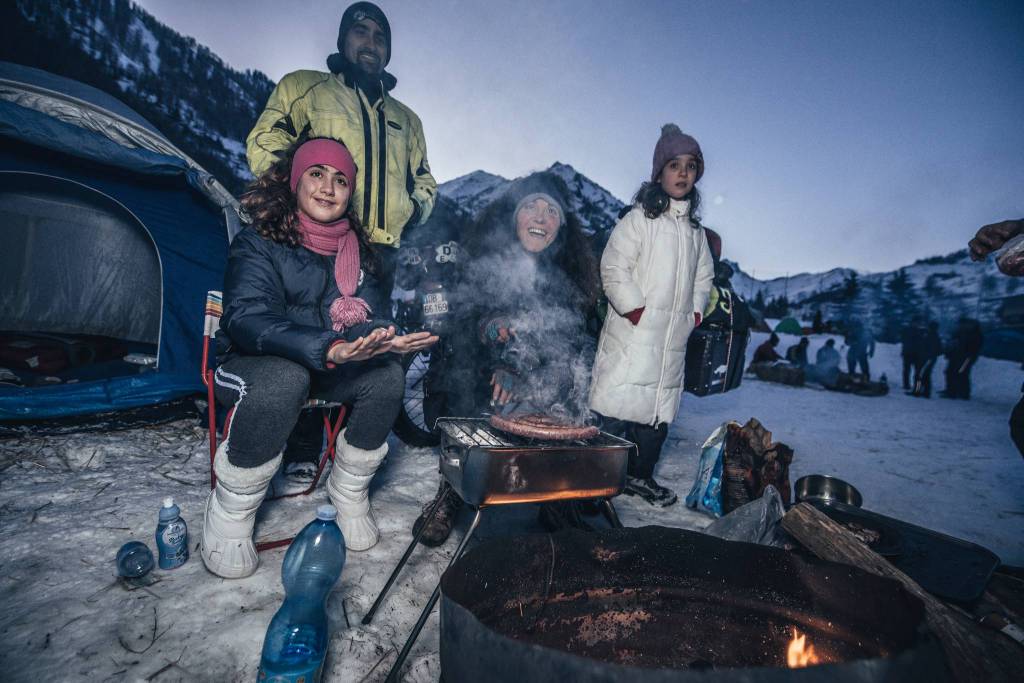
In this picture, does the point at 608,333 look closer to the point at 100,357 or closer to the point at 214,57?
the point at 100,357

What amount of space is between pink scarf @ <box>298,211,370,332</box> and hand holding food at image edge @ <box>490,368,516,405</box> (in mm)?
1079

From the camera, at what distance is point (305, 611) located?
4.59 feet

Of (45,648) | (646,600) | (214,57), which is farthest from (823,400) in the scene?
(214,57)

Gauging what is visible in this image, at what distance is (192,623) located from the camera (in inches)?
63.7

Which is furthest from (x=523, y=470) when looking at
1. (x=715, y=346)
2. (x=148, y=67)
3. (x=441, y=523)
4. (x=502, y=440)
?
(x=148, y=67)

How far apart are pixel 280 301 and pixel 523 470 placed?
61.6 inches

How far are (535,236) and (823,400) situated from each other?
31.7 ft

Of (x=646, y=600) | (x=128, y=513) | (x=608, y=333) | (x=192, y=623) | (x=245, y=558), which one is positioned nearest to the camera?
(x=646, y=600)

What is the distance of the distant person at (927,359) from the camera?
1209 cm

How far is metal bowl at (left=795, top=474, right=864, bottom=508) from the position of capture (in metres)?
2.87

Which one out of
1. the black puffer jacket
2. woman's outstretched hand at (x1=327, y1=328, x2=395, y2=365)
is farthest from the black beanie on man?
woman's outstretched hand at (x1=327, y1=328, x2=395, y2=365)

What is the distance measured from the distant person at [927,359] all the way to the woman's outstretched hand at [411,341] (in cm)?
1553

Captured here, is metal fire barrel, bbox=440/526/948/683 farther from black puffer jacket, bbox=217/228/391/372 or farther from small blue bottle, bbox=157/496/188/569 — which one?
small blue bottle, bbox=157/496/188/569

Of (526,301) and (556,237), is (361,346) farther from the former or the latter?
(556,237)
